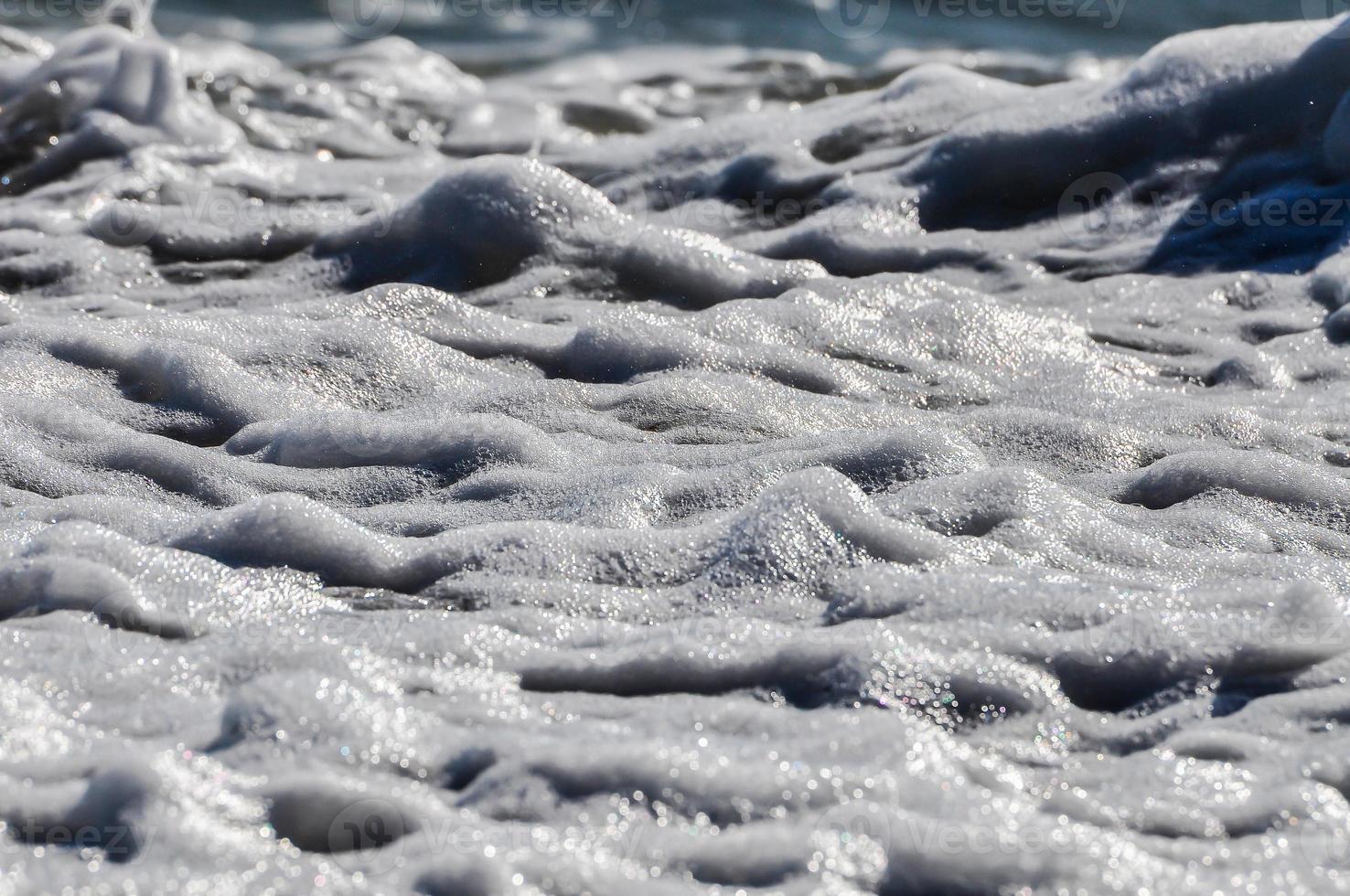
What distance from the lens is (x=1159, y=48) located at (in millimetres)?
4629

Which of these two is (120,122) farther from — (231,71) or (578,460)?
(578,460)

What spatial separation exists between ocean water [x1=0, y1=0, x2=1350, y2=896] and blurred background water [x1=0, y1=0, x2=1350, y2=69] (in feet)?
5.67

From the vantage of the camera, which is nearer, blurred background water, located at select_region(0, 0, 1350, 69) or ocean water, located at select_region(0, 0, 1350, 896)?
ocean water, located at select_region(0, 0, 1350, 896)

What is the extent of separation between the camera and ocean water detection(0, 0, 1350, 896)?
166 centimetres

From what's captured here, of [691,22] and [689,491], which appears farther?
[691,22]

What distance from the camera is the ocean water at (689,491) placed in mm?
1655

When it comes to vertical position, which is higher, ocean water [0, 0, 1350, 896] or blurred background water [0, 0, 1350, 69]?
blurred background water [0, 0, 1350, 69]

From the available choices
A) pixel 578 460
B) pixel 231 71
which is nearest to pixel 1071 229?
pixel 578 460

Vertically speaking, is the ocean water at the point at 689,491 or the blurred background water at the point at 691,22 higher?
the blurred background water at the point at 691,22

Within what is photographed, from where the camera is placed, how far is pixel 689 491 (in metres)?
2.60

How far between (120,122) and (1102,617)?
14.5ft

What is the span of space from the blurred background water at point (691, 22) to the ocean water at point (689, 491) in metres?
1.73

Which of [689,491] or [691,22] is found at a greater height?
[691,22]

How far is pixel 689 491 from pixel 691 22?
5781 millimetres
